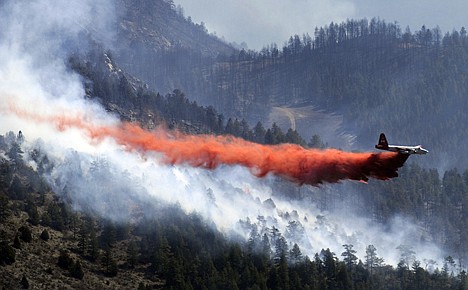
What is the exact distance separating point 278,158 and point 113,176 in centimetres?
5473

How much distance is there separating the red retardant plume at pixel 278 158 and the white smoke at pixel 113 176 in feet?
41.7

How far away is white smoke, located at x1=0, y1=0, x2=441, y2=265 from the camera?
13888 centimetres

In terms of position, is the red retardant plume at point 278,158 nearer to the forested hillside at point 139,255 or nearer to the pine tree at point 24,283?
the forested hillside at point 139,255

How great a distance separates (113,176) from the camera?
14200 cm

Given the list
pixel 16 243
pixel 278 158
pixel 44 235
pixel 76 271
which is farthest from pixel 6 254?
pixel 278 158

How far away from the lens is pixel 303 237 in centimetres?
15412

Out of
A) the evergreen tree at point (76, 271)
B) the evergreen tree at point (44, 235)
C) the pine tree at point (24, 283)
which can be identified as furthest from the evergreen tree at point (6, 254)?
the evergreen tree at point (76, 271)

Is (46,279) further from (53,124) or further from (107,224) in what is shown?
(53,124)

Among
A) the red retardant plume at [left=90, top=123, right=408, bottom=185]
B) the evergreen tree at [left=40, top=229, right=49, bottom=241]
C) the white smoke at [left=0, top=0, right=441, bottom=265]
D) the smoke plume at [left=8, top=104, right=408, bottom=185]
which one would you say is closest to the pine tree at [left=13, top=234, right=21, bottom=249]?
the evergreen tree at [left=40, top=229, right=49, bottom=241]

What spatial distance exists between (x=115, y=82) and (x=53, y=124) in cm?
5538

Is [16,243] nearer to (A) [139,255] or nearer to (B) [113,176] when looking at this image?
(A) [139,255]

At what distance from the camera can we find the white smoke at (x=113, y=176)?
456 ft

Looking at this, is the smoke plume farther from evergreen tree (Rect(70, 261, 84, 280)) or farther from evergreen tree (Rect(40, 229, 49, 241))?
evergreen tree (Rect(70, 261, 84, 280))

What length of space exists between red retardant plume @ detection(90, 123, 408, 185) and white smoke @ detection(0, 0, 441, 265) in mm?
12725
